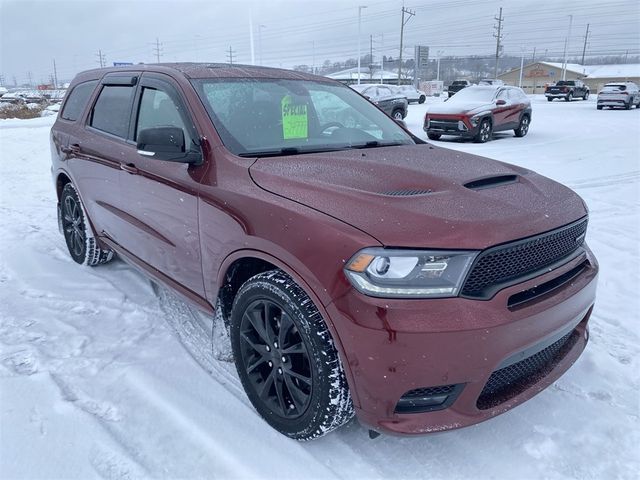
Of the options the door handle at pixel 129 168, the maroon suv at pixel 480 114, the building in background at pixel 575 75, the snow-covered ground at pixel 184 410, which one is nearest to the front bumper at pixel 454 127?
the maroon suv at pixel 480 114

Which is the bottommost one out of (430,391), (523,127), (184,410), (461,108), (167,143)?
(184,410)

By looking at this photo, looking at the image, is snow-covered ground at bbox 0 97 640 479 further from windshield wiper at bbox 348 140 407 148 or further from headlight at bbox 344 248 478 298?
windshield wiper at bbox 348 140 407 148

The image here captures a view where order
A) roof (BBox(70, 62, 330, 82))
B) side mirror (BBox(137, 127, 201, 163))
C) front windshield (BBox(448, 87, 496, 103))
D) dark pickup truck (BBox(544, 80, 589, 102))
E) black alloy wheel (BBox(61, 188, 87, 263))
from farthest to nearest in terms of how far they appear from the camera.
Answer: dark pickup truck (BBox(544, 80, 589, 102))
front windshield (BBox(448, 87, 496, 103))
black alloy wheel (BBox(61, 188, 87, 263))
roof (BBox(70, 62, 330, 82))
side mirror (BBox(137, 127, 201, 163))

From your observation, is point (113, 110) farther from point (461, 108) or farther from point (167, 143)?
point (461, 108)

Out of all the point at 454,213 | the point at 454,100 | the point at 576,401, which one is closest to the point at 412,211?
the point at 454,213

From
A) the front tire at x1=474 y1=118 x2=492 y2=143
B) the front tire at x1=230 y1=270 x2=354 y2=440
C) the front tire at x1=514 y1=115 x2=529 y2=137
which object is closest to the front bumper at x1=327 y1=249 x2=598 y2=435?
the front tire at x1=230 y1=270 x2=354 y2=440

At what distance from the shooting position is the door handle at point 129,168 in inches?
135

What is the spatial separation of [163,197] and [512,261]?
2.09 metres

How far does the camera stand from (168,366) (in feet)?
10.0

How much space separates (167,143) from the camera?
8.98 ft

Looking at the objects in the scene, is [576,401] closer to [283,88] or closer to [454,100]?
[283,88]

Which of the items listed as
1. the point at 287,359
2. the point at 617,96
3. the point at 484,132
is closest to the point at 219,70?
the point at 287,359

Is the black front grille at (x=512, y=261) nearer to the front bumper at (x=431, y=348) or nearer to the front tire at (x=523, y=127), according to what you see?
the front bumper at (x=431, y=348)

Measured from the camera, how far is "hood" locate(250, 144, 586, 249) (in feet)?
6.62
